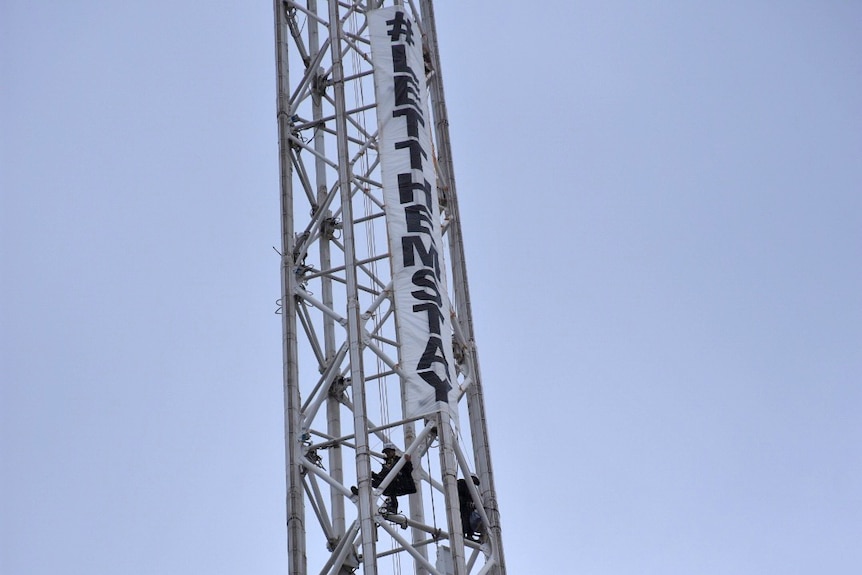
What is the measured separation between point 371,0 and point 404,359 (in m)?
11.3

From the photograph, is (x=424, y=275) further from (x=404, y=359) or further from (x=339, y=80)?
(x=339, y=80)

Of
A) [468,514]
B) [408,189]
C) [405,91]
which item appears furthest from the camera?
[405,91]

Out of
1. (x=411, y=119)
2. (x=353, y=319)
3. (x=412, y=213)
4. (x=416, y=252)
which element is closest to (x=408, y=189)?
(x=412, y=213)

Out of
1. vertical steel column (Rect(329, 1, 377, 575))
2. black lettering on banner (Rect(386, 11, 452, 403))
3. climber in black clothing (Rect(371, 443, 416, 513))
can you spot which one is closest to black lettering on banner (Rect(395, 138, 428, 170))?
black lettering on banner (Rect(386, 11, 452, 403))

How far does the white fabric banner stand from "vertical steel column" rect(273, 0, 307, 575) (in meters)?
2.54

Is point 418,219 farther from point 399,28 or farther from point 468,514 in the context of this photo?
point 468,514

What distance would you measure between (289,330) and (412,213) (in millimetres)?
4112

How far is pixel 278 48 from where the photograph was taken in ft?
126

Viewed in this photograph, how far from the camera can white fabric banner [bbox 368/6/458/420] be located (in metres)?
32.6

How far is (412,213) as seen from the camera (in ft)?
114

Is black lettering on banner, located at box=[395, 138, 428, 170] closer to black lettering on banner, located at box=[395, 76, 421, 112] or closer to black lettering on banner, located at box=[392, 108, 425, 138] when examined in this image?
black lettering on banner, located at box=[392, 108, 425, 138]

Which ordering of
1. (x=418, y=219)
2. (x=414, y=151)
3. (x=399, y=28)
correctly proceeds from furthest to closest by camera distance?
(x=399, y=28) < (x=414, y=151) < (x=418, y=219)

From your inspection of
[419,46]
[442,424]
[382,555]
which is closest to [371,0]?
[419,46]

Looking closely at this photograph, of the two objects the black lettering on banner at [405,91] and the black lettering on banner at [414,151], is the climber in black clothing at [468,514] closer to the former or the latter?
the black lettering on banner at [414,151]
